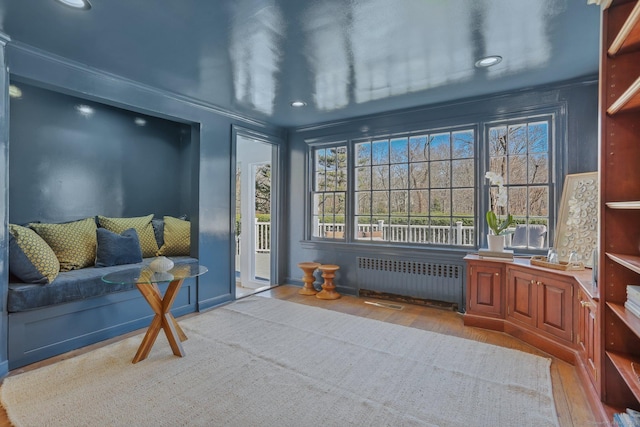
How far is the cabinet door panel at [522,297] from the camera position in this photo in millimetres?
2859

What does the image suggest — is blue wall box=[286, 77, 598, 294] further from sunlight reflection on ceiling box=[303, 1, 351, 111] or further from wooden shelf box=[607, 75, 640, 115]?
wooden shelf box=[607, 75, 640, 115]

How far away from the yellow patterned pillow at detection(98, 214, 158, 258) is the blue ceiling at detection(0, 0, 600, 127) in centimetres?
163

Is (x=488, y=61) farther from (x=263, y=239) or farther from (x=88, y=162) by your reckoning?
(x=263, y=239)

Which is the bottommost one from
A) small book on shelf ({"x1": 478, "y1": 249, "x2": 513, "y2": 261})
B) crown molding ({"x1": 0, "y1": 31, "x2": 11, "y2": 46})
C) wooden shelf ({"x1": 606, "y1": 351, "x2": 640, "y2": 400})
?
wooden shelf ({"x1": 606, "y1": 351, "x2": 640, "y2": 400})

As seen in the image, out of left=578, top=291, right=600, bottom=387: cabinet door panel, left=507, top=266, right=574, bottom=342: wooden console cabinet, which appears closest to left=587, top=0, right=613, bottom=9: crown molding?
left=578, top=291, right=600, bottom=387: cabinet door panel

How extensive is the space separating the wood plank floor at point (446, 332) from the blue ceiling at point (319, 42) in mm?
2481

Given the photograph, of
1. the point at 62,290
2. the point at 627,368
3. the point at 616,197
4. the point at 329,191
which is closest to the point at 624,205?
the point at 616,197

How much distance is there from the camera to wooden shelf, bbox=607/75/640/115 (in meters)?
1.43

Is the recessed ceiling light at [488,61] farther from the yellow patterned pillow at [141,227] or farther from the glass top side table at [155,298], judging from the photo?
the yellow patterned pillow at [141,227]

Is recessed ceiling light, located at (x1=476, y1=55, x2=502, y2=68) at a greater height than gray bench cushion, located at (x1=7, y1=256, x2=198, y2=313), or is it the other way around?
recessed ceiling light, located at (x1=476, y1=55, x2=502, y2=68)

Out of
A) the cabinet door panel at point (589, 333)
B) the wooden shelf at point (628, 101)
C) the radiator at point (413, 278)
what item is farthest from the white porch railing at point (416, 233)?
the wooden shelf at point (628, 101)

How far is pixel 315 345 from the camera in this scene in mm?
2832

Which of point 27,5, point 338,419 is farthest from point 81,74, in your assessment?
point 338,419

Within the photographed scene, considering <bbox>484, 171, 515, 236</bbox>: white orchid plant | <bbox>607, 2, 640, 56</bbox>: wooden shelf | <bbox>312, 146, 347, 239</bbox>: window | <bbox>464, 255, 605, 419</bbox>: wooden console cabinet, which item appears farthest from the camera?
<bbox>312, 146, 347, 239</bbox>: window
